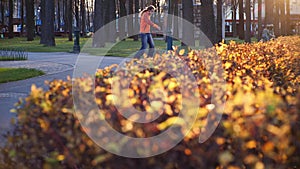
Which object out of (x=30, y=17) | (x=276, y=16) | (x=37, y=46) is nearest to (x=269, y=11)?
(x=276, y=16)

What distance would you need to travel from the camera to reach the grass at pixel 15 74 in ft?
55.9

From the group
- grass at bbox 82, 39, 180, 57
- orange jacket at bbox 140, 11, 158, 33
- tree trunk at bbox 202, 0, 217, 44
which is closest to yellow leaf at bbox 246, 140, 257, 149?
orange jacket at bbox 140, 11, 158, 33

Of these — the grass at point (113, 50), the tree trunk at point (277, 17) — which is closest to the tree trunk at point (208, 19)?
the grass at point (113, 50)

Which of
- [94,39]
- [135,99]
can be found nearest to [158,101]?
[135,99]

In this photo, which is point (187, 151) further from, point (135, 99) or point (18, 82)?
point (18, 82)

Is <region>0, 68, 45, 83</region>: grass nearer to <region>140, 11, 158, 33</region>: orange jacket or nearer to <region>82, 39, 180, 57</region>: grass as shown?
<region>140, 11, 158, 33</region>: orange jacket

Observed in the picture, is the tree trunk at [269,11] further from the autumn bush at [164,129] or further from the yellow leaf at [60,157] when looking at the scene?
the yellow leaf at [60,157]

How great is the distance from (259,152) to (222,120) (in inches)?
11.0

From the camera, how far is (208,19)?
28.7 metres

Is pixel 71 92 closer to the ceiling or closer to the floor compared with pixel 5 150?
closer to the ceiling

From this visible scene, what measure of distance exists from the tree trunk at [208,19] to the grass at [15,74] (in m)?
10.6

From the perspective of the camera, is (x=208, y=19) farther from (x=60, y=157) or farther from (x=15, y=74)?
(x=60, y=157)

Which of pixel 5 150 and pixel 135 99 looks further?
pixel 5 150

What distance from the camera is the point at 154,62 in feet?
21.6
